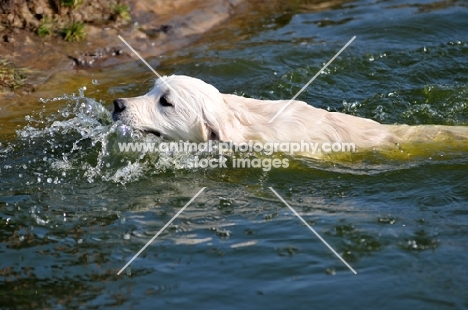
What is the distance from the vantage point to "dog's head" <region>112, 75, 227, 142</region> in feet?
24.5

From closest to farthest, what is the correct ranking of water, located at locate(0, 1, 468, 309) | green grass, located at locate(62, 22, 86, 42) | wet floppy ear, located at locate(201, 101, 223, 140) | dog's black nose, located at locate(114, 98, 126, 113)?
water, located at locate(0, 1, 468, 309) < wet floppy ear, located at locate(201, 101, 223, 140) < dog's black nose, located at locate(114, 98, 126, 113) < green grass, located at locate(62, 22, 86, 42)

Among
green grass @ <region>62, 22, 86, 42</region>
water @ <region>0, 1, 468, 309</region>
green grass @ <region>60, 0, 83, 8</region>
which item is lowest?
water @ <region>0, 1, 468, 309</region>

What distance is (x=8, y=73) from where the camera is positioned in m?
10.4

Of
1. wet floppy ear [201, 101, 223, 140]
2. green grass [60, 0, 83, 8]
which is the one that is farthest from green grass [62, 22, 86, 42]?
wet floppy ear [201, 101, 223, 140]

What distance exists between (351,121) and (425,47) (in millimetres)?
4089

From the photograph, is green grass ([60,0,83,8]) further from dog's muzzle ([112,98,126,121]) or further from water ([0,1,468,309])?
dog's muzzle ([112,98,126,121])

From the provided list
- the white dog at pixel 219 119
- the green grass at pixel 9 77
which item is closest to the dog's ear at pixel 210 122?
the white dog at pixel 219 119

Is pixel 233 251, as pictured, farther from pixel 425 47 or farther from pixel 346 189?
pixel 425 47

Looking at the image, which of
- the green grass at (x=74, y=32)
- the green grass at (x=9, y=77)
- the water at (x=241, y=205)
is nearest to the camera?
the water at (x=241, y=205)

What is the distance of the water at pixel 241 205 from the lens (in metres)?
5.45

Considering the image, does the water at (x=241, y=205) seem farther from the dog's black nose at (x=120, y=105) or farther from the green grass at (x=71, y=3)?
the green grass at (x=71, y=3)

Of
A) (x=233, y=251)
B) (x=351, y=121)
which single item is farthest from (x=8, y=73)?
(x=233, y=251)

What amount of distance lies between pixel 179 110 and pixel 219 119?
390 mm

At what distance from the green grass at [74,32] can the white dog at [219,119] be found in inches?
168
